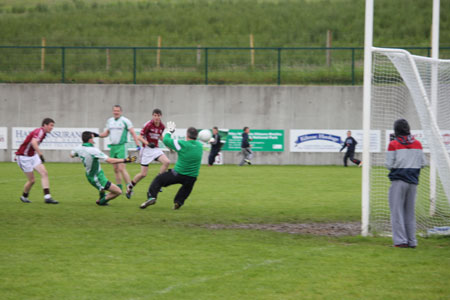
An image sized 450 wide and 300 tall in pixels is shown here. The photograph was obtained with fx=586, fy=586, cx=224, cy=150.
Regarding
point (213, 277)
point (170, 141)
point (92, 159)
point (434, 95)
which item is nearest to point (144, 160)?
point (92, 159)

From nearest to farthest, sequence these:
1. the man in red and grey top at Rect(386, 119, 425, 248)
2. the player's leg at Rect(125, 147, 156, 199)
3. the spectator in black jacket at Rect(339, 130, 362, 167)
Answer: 1. the man in red and grey top at Rect(386, 119, 425, 248)
2. the player's leg at Rect(125, 147, 156, 199)
3. the spectator in black jacket at Rect(339, 130, 362, 167)

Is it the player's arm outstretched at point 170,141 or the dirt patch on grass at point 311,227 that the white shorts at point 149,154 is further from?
the dirt patch on grass at point 311,227

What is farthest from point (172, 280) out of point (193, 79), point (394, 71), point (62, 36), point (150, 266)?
point (62, 36)

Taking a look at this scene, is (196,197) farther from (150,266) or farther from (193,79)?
(193,79)

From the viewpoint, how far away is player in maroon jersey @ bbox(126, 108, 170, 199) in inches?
583

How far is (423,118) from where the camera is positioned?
1005 cm

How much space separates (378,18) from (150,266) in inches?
1665

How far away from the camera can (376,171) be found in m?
12.7

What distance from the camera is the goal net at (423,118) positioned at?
998cm

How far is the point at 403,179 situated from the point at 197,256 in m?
3.32

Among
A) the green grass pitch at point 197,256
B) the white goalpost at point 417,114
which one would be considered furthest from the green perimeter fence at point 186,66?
the white goalpost at point 417,114

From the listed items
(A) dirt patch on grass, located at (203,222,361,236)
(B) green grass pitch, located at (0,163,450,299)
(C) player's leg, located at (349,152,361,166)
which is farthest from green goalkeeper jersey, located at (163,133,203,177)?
(C) player's leg, located at (349,152,361,166)

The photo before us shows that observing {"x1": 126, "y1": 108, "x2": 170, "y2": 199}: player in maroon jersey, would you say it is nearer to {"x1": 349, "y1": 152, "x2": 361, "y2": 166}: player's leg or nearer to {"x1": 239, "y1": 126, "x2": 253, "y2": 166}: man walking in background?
{"x1": 239, "y1": 126, "x2": 253, "y2": 166}: man walking in background

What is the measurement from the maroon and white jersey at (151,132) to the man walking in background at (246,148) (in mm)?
13657
